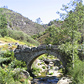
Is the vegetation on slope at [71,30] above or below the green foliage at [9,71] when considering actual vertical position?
above

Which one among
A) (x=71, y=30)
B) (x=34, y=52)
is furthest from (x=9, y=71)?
(x=34, y=52)

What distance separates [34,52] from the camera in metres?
22.5

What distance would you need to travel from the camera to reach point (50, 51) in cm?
2077

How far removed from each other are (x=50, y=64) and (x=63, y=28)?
1497 centimetres

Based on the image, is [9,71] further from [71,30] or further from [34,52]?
[34,52]

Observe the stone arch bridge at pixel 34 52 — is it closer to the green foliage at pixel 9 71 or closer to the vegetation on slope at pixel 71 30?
the green foliage at pixel 9 71

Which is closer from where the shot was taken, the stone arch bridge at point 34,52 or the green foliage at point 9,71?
the green foliage at point 9,71

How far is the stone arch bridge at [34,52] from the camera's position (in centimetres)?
2015

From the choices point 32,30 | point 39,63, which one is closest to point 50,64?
point 39,63

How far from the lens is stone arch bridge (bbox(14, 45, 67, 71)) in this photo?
66.1 ft

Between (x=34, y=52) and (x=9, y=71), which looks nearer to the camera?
(x=9, y=71)

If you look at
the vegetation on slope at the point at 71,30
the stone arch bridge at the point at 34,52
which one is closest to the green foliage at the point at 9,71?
the stone arch bridge at the point at 34,52

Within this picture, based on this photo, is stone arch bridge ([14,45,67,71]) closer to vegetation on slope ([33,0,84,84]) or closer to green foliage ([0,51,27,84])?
green foliage ([0,51,27,84])

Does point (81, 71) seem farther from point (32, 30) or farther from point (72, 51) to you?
point (32, 30)
